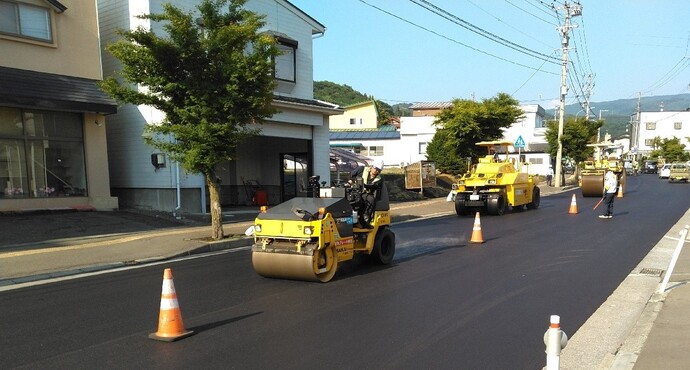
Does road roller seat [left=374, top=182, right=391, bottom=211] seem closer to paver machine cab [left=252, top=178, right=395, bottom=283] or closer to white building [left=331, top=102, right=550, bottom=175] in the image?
paver machine cab [left=252, top=178, right=395, bottom=283]

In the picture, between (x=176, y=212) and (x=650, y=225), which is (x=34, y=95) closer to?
(x=176, y=212)

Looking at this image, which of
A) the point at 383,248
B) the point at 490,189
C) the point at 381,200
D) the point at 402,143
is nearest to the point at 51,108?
the point at 381,200

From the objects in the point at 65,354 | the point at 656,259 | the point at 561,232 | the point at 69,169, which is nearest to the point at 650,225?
the point at 561,232

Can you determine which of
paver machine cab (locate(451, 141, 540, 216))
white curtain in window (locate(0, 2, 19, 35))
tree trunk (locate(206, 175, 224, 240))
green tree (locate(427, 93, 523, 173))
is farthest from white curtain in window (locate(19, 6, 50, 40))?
green tree (locate(427, 93, 523, 173))

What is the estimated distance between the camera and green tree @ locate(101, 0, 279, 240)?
10984 mm

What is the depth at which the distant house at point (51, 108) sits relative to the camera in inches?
548

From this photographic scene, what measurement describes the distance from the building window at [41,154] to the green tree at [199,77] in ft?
16.6

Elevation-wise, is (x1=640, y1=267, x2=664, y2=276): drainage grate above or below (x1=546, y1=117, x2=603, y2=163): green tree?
below

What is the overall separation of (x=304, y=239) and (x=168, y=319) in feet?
8.46

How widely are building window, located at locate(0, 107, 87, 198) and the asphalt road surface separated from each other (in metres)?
7.77

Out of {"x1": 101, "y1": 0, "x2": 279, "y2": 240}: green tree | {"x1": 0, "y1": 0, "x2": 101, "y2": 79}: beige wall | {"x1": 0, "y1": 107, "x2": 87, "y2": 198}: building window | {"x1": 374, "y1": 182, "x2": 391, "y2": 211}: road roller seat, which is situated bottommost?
{"x1": 374, "y1": 182, "x2": 391, "y2": 211}: road roller seat

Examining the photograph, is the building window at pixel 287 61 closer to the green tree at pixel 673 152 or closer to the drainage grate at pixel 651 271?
the drainage grate at pixel 651 271

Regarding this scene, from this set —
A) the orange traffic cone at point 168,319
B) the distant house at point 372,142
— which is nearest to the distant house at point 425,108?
the distant house at point 372,142

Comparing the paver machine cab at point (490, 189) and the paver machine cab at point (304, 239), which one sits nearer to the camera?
the paver machine cab at point (304, 239)
